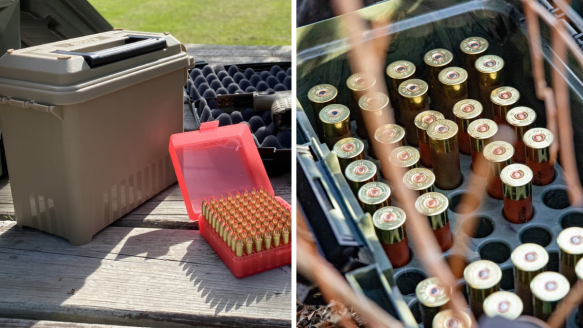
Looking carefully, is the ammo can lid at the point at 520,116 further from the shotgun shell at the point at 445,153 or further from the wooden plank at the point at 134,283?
the wooden plank at the point at 134,283

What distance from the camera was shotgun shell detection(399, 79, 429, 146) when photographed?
3.84 feet

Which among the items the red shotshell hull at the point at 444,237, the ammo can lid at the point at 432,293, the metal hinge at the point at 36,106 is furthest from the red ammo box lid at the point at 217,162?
the ammo can lid at the point at 432,293

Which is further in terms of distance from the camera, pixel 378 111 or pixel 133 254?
pixel 133 254

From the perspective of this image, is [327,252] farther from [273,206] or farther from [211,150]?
[211,150]

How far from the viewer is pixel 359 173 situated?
3.44 ft

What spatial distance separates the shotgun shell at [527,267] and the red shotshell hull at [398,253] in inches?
6.9

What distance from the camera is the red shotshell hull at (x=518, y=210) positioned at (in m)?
1.02

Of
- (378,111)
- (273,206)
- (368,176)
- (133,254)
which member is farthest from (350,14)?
(133,254)

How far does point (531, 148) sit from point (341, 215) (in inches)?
18.0

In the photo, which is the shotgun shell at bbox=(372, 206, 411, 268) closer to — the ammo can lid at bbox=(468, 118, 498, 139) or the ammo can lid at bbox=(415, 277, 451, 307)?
the ammo can lid at bbox=(415, 277, 451, 307)

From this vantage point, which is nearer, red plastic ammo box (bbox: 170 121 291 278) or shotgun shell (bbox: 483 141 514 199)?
shotgun shell (bbox: 483 141 514 199)

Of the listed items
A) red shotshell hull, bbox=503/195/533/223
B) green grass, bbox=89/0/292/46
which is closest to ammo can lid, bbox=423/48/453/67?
red shotshell hull, bbox=503/195/533/223

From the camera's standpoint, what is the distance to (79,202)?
1366 mm

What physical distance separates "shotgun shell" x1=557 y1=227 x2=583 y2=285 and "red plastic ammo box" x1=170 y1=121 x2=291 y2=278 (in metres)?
0.73
